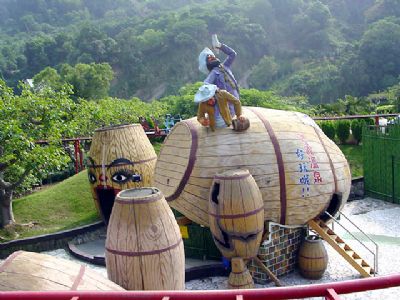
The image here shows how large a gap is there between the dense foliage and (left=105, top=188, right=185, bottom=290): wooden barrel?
43.7m

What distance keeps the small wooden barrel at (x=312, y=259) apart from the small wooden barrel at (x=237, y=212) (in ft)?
3.71

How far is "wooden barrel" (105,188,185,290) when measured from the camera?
3.86 m

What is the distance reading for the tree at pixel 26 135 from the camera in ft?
28.6

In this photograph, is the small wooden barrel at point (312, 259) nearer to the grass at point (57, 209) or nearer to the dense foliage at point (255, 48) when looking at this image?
the grass at point (57, 209)

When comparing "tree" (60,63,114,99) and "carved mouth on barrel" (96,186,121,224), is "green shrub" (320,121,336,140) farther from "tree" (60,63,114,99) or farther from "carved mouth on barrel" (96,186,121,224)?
"tree" (60,63,114,99)

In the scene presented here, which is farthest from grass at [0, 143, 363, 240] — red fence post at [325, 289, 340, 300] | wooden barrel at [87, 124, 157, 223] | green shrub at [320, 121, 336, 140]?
red fence post at [325, 289, 340, 300]

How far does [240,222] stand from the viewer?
21.0 ft

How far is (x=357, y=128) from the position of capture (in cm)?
1445

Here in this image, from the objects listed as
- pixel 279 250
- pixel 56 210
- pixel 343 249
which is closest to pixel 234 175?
pixel 279 250

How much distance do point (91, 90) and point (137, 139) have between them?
26.8 m

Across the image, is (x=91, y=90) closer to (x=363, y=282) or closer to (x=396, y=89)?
(x=396, y=89)

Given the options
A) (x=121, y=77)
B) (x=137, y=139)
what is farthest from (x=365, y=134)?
(x=121, y=77)

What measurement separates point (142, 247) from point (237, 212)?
2.72 metres

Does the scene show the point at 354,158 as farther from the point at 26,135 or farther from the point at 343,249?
the point at 26,135
